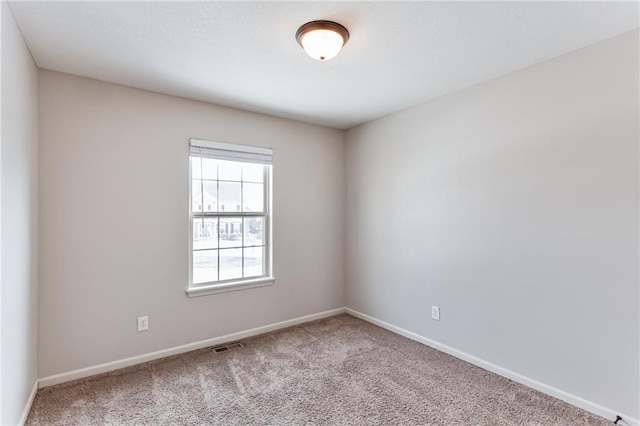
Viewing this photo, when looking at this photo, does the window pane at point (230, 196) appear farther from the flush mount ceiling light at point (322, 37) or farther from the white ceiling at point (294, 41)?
the flush mount ceiling light at point (322, 37)

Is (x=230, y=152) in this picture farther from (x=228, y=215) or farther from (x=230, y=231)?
(x=230, y=231)

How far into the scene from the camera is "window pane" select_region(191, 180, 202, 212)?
10.4 ft

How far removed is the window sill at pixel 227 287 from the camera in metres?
3.12

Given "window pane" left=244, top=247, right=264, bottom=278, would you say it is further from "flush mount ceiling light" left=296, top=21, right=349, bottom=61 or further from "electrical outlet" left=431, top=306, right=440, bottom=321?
"flush mount ceiling light" left=296, top=21, right=349, bottom=61

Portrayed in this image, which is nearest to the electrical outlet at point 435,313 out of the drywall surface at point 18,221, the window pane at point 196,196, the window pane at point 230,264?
the window pane at point 230,264

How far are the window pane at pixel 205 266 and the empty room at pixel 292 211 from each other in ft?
0.07

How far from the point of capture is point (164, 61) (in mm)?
2352

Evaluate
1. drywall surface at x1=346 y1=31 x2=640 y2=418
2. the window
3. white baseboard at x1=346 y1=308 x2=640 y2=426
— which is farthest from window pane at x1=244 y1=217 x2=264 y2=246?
white baseboard at x1=346 y1=308 x2=640 y2=426

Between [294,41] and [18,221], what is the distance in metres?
2.02

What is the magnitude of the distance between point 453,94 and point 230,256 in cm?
273

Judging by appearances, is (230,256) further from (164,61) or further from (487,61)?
(487,61)

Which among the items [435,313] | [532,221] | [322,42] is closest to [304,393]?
[435,313]

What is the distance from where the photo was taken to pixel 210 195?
3301 mm

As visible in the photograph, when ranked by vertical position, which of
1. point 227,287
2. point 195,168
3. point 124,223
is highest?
point 195,168
